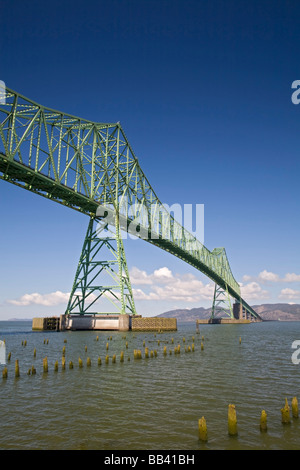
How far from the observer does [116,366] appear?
25500 mm

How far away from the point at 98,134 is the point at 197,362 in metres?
46.8

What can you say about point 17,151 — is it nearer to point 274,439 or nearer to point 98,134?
point 98,134

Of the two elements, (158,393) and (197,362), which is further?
(197,362)

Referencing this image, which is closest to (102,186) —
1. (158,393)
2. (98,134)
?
(98,134)

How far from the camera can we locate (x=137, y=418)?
13.3m

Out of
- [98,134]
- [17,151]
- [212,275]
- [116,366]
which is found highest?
[98,134]

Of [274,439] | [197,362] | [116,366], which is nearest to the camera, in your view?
[274,439]

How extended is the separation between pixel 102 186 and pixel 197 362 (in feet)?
134

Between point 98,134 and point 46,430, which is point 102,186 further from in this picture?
point 46,430

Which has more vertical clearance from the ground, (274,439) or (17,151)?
(17,151)
